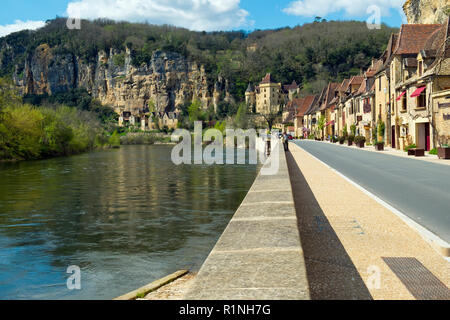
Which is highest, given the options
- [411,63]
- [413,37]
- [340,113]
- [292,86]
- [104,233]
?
[292,86]

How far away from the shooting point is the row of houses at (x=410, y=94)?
36344 mm

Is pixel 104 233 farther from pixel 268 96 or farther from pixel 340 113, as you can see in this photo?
pixel 268 96

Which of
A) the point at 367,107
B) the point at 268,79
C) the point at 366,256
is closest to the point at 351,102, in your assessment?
the point at 367,107

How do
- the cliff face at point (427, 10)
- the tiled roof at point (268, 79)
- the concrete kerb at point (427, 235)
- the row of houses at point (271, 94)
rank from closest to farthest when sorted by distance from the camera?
the concrete kerb at point (427, 235) < the cliff face at point (427, 10) < the row of houses at point (271, 94) < the tiled roof at point (268, 79)

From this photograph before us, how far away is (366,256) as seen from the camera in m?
6.70

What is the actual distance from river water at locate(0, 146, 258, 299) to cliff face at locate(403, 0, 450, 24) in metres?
48.8

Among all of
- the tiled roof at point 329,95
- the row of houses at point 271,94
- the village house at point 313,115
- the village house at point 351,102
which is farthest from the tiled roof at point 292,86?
the village house at point 351,102

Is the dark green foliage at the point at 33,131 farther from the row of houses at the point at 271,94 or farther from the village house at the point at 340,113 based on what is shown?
the row of houses at the point at 271,94

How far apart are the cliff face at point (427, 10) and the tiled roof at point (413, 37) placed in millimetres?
14821

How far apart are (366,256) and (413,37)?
44.8m

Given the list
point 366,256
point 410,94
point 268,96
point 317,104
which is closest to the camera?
point 366,256

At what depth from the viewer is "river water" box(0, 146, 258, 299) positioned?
8453 mm
